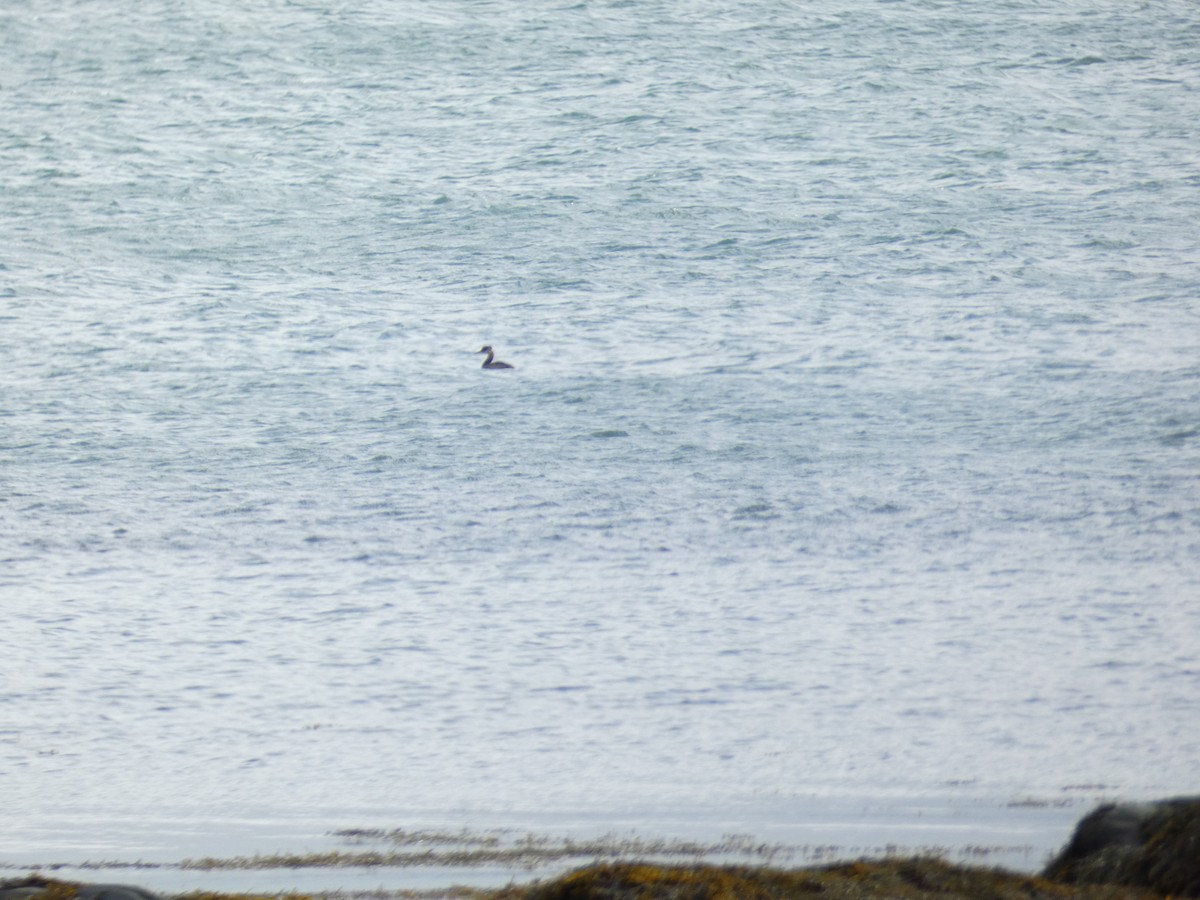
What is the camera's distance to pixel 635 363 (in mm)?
13641

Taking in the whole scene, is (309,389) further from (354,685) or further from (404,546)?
(354,685)

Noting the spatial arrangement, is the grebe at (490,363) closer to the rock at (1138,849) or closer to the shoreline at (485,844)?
the shoreline at (485,844)

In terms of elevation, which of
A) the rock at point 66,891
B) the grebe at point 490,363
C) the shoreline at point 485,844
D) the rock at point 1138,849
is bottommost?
the grebe at point 490,363

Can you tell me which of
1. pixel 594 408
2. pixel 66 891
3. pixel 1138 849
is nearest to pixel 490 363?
pixel 594 408

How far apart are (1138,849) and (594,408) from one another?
8551 millimetres

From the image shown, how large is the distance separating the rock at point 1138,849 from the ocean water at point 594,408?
133cm

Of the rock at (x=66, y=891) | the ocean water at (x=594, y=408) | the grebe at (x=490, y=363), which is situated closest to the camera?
the rock at (x=66, y=891)

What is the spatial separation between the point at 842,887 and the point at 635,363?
9.79 meters

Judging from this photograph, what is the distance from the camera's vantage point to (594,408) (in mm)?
12617

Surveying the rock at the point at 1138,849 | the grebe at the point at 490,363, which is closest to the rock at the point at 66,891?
the rock at the point at 1138,849

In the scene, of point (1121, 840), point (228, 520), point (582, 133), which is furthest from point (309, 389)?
point (1121, 840)

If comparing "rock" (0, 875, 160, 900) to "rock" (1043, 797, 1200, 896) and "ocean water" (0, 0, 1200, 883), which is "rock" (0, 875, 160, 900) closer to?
"ocean water" (0, 0, 1200, 883)

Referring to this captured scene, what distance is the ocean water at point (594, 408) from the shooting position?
6824 mm

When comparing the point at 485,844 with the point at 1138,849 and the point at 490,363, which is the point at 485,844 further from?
the point at 490,363
